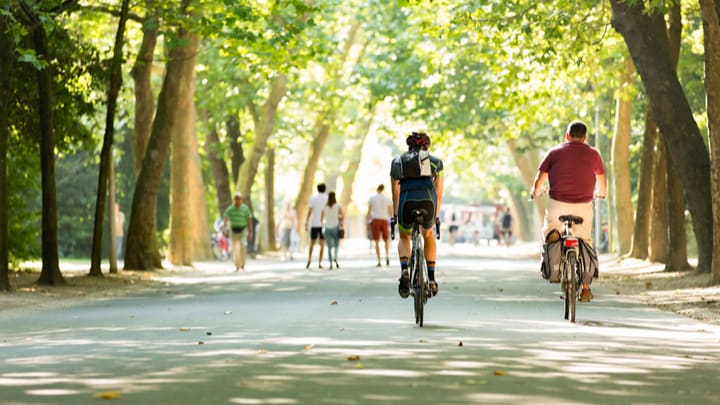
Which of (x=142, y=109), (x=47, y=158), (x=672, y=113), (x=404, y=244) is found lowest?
(x=404, y=244)

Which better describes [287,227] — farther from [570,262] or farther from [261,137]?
[570,262]

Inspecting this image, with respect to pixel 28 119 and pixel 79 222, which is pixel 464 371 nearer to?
pixel 28 119

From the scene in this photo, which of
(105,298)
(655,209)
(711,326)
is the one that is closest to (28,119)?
(105,298)

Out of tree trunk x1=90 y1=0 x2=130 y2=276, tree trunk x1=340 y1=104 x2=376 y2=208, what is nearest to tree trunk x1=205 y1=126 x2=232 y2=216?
tree trunk x1=340 y1=104 x2=376 y2=208

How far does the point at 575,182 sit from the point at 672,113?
33.5 feet

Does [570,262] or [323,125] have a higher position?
[323,125]

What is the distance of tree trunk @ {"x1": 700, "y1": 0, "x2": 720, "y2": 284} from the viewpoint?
21.8 m

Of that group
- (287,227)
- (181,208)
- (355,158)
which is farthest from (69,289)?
(355,158)

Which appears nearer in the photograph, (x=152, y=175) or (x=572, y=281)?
(x=572, y=281)

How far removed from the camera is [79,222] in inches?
2115

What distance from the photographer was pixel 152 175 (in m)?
31.1

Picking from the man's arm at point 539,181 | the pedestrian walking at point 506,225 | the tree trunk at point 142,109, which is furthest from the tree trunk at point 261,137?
the man's arm at point 539,181

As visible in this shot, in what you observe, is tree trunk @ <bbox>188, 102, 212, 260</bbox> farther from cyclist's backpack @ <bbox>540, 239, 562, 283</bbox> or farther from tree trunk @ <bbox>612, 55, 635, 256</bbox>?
cyclist's backpack @ <bbox>540, 239, 562, 283</bbox>

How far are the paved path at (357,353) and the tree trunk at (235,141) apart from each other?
3038 cm
